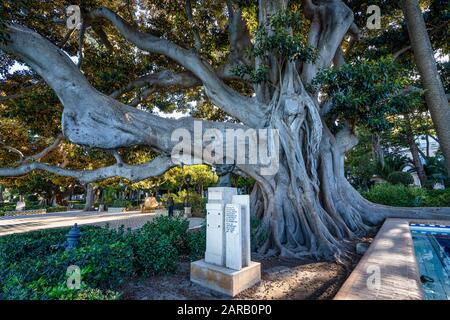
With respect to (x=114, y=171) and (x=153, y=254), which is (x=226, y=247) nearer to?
(x=153, y=254)

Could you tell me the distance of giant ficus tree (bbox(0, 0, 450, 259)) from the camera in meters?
A: 5.79

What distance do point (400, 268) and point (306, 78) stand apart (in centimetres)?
561

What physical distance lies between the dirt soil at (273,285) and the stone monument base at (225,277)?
0.08 metres

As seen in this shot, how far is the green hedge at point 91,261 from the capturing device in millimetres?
2727

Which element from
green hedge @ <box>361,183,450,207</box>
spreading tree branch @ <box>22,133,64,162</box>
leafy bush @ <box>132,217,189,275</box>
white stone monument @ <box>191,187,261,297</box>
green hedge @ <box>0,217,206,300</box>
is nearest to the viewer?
green hedge @ <box>0,217,206,300</box>

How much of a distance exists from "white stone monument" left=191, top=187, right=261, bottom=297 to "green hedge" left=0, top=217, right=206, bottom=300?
2.79ft

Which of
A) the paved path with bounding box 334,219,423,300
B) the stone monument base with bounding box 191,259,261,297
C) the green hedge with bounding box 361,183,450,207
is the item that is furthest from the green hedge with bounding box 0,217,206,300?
the green hedge with bounding box 361,183,450,207

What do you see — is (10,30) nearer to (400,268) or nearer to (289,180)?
(289,180)

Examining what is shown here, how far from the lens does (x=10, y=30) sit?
557cm

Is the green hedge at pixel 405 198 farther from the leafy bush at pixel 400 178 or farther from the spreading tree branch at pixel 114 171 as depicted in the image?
the spreading tree branch at pixel 114 171

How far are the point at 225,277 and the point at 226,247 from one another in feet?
1.54

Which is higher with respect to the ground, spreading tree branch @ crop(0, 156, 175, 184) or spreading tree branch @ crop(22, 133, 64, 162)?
spreading tree branch @ crop(22, 133, 64, 162)

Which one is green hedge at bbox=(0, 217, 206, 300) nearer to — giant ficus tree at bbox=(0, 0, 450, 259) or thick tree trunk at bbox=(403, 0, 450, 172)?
giant ficus tree at bbox=(0, 0, 450, 259)

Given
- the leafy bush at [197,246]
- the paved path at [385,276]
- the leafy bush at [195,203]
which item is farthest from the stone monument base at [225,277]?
the leafy bush at [195,203]
